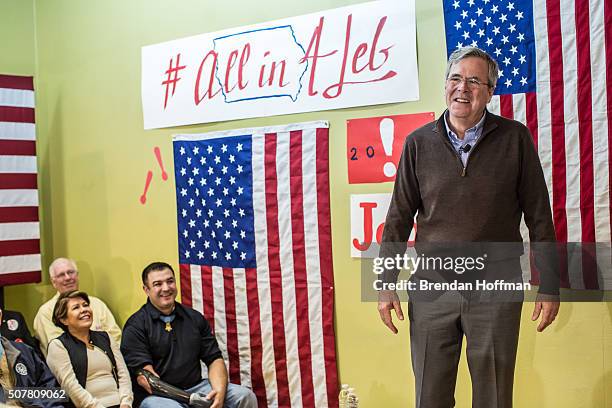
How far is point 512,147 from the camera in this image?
7.12ft

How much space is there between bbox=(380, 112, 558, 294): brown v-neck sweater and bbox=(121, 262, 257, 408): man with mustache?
166 cm

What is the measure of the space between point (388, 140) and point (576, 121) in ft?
2.84

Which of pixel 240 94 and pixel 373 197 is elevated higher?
pixel 240 94

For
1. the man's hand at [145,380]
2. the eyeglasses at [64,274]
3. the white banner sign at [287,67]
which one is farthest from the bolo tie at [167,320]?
the white banner sign at [287,67]

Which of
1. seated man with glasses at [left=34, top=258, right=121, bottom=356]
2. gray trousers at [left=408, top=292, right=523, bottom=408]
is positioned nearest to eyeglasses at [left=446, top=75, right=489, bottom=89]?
gray trousers at [left=408, top=292, right=523, bottom=408]

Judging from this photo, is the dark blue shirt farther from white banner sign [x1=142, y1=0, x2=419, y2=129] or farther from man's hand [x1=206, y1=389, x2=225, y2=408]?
white banner sign [x1=142, y1=0, x2=419, y2=129]

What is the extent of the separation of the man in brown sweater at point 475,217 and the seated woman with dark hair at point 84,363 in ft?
5.60

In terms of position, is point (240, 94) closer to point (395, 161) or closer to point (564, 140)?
point (395, 161)

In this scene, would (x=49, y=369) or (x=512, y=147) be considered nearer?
(x=512, y=147)

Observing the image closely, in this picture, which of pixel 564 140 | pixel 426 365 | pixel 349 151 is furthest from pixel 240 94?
pixel 426 365

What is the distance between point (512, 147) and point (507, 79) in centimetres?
100

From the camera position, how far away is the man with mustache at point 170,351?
342 cm

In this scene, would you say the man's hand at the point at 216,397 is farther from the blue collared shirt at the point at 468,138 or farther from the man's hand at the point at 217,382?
the blue collared shirt at the point at 468,138

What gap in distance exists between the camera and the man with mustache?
342 centimetres
